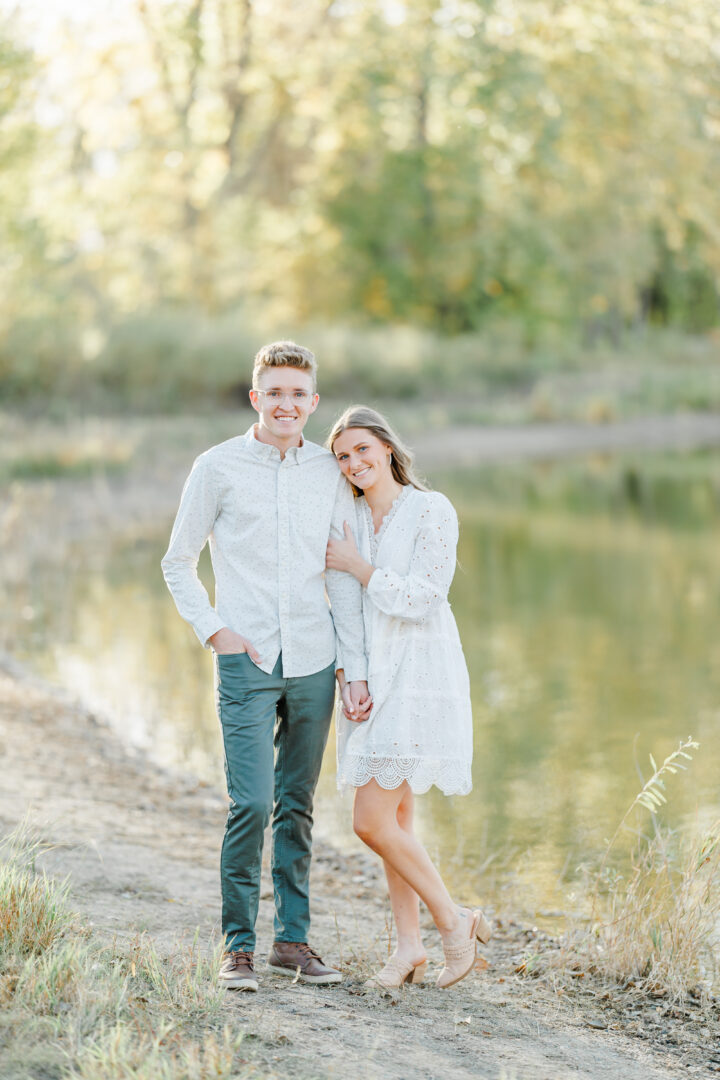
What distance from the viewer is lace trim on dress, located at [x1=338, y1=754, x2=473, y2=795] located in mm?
4398

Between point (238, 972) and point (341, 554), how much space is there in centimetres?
143

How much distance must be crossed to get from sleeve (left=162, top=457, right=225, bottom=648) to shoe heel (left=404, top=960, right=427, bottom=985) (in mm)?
1376

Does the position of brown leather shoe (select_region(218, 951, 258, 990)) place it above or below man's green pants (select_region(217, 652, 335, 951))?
below

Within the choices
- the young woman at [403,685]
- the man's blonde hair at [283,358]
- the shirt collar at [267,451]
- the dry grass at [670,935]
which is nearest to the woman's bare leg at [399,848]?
the young woman at [403,685]

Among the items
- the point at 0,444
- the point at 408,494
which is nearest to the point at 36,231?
the point at 0,444

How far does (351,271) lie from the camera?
42.9m

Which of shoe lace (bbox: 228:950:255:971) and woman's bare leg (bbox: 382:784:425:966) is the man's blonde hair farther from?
shoe lace (bbox: 228:950:255:971)

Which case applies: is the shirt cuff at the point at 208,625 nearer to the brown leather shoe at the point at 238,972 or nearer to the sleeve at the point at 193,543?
the sleeve at the point at 193,543

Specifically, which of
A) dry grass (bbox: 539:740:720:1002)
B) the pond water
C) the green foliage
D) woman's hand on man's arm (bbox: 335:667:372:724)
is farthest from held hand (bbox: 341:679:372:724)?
the green foliage

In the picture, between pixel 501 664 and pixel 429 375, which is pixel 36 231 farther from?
pixel 429 375

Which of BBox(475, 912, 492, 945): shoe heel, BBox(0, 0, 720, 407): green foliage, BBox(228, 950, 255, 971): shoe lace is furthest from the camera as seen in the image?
BBox(0, 0, 720, 407): green foliage

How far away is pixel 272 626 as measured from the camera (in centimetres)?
439

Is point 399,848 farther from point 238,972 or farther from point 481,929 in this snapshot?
point 238,972

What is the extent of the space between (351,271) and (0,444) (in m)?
23.7
